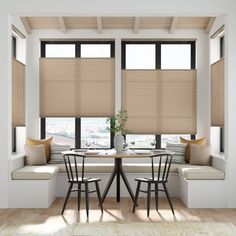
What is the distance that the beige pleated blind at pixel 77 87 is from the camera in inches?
347

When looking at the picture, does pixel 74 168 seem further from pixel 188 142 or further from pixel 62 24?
pixel 62 24

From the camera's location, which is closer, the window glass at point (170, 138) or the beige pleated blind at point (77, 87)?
the beige pleated blind at point (77, 87)

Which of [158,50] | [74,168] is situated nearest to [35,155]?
[74,168]

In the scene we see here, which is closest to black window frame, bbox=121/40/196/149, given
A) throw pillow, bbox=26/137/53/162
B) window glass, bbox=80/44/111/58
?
window glass, bbox=80/44/111/58

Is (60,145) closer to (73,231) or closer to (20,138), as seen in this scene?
(20,138)

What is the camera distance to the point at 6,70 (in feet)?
23.0

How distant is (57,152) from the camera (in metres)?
8.32

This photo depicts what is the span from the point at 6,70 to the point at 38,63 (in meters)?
1.85

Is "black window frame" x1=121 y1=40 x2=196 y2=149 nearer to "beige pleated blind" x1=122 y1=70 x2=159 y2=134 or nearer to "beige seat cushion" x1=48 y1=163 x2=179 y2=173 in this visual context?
"beige pleated blind" x1=122 y1=70 x2=159 y2=134

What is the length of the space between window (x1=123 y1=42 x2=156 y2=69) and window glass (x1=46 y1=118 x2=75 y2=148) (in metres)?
1.52

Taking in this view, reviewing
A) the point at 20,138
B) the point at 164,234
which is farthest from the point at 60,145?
the point at 164,234

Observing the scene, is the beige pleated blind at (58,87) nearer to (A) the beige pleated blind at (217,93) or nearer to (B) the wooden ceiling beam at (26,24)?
(B) the wooden ceiling beam at (26,24)

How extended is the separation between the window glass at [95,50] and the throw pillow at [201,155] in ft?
7.89
